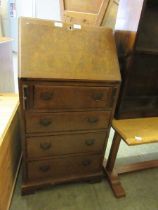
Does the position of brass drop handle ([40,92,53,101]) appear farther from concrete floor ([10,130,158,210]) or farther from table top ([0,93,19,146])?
concrete floor ([10,130,158,210])

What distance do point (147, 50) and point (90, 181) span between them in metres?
1.19

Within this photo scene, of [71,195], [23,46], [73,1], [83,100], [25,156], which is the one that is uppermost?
[73,1]

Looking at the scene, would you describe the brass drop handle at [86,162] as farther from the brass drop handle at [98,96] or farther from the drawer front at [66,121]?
the brass drop handle at [98,96]

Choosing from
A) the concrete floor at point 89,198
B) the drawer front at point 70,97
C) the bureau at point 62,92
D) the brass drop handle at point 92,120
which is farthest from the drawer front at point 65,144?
the concrete floor at point 89,198

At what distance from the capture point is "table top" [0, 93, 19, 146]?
1.16 m

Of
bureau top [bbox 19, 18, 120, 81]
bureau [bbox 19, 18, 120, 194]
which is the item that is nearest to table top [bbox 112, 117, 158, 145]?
bureau [bbox 19, 18, 120, 194]

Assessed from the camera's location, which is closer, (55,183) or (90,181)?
(55,183)

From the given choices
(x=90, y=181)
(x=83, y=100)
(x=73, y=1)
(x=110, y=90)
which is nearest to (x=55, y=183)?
(x=90, y=181)

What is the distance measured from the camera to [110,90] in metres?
1.23

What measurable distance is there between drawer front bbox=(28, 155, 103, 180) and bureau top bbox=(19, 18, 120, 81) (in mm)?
678

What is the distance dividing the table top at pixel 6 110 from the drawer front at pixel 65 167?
354 millimetres

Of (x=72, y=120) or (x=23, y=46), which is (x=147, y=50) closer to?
(x=72, y=120)

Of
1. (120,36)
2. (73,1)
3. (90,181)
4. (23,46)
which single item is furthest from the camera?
(73,1)

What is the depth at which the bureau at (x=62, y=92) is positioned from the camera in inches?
42.6
